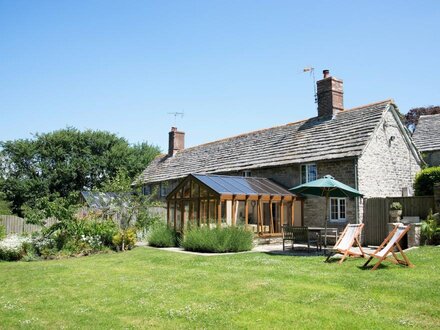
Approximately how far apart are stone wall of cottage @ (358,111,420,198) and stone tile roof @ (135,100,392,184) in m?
0.82

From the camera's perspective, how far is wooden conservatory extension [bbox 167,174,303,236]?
1848 centimetres

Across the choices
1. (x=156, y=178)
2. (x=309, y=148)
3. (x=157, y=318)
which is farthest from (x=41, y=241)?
(x=156, y=178)

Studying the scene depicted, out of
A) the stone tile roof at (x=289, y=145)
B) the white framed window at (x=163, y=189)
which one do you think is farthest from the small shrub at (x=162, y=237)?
the white framed window at (x=163, y=189)

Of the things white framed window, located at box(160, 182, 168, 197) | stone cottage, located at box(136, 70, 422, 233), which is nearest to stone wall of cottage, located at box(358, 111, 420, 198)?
stone cottage, located at box(136, 70, 422, 233)

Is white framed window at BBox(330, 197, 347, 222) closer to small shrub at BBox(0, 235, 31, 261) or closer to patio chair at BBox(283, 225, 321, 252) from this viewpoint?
patio chair at BBox(283, 225, 321, 252)

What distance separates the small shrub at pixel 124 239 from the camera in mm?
18422

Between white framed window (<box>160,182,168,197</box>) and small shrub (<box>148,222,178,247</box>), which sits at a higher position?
white framed window (<box>160,182,168,197</box>)

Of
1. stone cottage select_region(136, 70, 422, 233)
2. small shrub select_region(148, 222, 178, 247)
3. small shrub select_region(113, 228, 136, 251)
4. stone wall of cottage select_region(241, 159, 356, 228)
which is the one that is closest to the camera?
small shrub select_region(113, 228, 136, 251)

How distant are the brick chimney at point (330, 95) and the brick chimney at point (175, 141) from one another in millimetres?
15408

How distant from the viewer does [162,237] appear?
19.9 m

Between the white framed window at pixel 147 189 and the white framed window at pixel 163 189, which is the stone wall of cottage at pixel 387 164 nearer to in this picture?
the white framed window at pixel 163 189

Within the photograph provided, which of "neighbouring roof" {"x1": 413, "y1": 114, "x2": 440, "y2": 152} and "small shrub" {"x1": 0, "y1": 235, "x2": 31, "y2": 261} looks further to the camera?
"neighbouring roof" {"x1": 413, "y1": 114, "x2": 440, "y2": 152}

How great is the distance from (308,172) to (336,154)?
2.14 metres

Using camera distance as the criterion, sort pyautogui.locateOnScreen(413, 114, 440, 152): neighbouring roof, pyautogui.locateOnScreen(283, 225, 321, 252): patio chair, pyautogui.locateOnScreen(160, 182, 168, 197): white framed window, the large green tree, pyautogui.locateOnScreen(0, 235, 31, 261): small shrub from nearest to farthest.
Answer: pyautogui.locateOnScreen(283, 225, 321, 252): patio chair < pyautogui.locateOnScreen(0, 235, 31, 261): small shrub < pyautogui.locateOnScreen(413, 114, 440, 152): neighbouring roof < pyautogui.locateOnScreen(160, 182, 168, 197): white framed window < the large green tree
